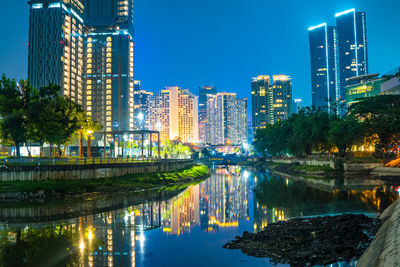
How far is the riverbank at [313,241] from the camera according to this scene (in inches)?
659

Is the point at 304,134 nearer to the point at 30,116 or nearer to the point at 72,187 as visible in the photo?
the point at 30,116

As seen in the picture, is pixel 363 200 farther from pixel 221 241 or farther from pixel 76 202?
pixel 76 202

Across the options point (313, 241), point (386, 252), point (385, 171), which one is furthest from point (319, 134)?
point (386, 252)

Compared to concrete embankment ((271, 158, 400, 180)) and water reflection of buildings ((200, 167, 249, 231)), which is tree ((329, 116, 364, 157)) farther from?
water reflection of buildings ((200, 167, 249, 231))

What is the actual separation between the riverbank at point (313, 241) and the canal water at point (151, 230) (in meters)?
0.91

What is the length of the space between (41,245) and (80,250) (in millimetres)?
2959

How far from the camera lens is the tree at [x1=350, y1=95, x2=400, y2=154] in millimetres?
78125

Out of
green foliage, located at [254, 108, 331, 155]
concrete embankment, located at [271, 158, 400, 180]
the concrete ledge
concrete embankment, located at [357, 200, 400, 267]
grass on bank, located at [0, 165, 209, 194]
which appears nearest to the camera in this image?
concrete embankment, located at [357, 200, 400, 267]

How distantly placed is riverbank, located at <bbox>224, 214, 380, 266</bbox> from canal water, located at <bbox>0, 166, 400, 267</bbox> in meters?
0.91

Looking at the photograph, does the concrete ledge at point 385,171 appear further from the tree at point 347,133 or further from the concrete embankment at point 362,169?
the tree at point 347,133

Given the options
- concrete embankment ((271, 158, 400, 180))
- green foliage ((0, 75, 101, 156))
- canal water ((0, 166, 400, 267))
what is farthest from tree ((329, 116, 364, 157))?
green foliage ((0, 75, 101, 156))

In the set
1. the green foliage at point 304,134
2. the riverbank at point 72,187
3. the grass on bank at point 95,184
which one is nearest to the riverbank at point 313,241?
the riverbank at point 72,187

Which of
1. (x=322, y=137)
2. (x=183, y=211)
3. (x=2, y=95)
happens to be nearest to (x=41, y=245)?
(x=183, y=211)

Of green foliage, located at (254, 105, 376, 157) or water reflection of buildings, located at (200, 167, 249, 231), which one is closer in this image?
water reflection of buildings, located at (200, 167, 249, 231)
